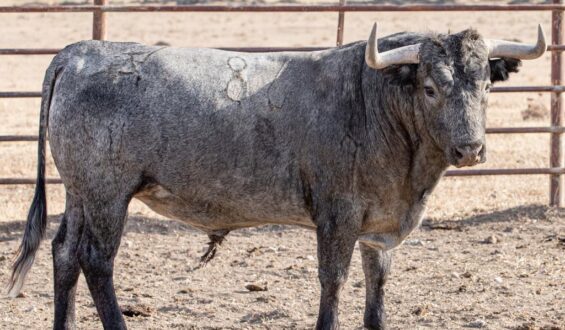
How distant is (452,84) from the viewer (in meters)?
6.23

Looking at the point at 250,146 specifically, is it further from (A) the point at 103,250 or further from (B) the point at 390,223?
(A) the point at 103,250

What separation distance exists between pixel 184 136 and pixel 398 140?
1229 millimetres

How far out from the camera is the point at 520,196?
11.1 metres

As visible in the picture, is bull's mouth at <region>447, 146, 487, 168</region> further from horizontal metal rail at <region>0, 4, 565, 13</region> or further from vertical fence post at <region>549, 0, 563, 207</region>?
vertical fence post at <region>549, 0, 563, 207</region>

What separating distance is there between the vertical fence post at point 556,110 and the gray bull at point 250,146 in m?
3.83

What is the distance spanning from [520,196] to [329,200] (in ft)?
16.3

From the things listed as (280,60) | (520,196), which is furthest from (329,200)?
(520,196)

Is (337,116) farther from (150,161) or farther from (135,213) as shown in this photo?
(135,213)

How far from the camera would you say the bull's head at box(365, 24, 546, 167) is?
613cm

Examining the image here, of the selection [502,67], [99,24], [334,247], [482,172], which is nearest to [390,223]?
[334,247]

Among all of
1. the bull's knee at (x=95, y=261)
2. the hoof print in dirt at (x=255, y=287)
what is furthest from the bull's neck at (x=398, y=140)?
the hoof print in dirt at (x=255, y=287)

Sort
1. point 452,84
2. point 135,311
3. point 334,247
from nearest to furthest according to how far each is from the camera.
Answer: point 452,84 < point 334,247 < point 135,311

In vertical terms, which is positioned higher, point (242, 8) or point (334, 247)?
point (242, 8)

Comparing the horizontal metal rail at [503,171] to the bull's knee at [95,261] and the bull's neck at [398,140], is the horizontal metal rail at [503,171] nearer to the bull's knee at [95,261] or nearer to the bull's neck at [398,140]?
the bull's neck at [398,140]
